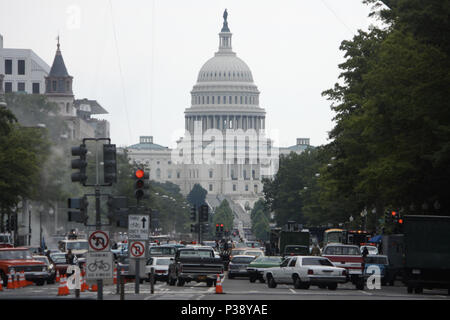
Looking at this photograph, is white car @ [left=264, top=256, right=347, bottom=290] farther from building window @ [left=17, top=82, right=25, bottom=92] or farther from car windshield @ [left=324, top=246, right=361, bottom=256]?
building window @ [left=17, top=82, right=25, bottom=92]

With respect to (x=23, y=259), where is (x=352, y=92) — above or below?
above

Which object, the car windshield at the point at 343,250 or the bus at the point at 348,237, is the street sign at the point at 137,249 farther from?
the bus at the point at 348,237

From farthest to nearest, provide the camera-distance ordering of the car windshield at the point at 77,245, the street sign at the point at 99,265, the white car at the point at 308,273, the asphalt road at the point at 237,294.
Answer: the car windshield at the point at 77,245, the white car at the point at 308,273, the asphalt road at the point at 237,294, the street sign at the point at 99,265

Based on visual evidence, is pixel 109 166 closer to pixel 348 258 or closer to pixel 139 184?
pixel 139 184

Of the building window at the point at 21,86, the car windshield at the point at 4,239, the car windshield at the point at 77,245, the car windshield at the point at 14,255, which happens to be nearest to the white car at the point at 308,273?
the car windshield at the point at 14,255

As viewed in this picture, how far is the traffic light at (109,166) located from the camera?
96.5 ft

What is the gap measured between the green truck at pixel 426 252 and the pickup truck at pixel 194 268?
7.71 meters

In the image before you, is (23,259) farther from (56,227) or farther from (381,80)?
(56,227)

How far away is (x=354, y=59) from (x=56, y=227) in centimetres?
6525

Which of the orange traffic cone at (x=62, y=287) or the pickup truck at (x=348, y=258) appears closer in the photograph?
the orange traffic cone at (x=62, y=287)
